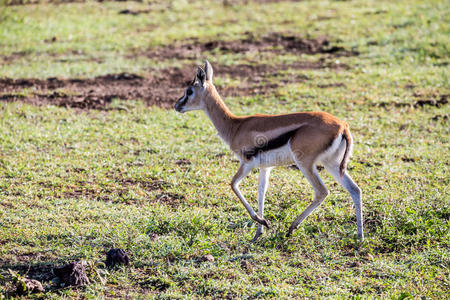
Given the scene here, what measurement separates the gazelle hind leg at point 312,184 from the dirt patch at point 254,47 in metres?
7.10

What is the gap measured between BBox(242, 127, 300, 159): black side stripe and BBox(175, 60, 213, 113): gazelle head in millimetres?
936

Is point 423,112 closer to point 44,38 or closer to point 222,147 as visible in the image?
point 222,147

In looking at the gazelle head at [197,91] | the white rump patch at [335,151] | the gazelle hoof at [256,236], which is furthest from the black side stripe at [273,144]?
the gazelle head at [197,91]

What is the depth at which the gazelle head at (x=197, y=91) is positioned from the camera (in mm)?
5797

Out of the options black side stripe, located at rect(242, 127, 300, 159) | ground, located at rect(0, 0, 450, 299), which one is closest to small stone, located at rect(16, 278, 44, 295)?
ground, located at rect(0, 0, 450, 299)

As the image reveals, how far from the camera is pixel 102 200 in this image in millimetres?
6023

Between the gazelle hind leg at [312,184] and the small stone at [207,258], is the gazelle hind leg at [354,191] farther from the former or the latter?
the small stone at [207,258]

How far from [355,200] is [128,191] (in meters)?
2.46

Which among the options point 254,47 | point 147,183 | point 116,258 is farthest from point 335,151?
point 254,47

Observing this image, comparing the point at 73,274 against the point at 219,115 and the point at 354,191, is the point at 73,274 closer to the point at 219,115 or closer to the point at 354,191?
the point at 219,115

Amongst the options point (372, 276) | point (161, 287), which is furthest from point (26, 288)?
point (372, 276)

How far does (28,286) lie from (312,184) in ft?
8.03

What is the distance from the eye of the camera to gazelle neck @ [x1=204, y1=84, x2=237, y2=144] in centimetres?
568

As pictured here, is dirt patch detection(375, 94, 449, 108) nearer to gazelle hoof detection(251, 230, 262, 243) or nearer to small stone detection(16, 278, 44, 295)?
gazelle hoof detection(251, 230, 262, 243)
